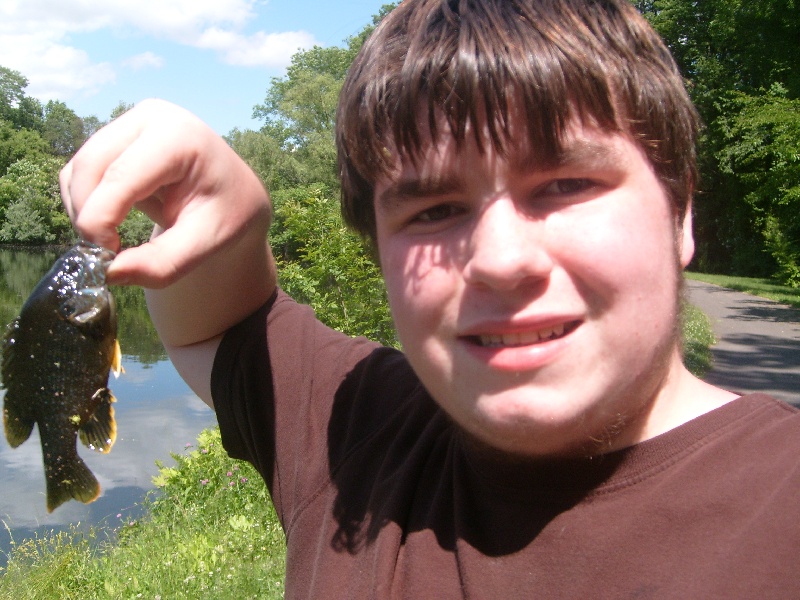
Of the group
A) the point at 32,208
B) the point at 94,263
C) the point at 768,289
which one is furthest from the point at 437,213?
the point at 768,289

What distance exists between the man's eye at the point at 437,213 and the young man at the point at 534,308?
0.01m

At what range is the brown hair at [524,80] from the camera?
58.2 inches

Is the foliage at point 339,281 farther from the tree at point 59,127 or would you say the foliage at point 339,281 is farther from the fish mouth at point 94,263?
the tree at point 59,127

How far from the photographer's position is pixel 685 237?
177 cm

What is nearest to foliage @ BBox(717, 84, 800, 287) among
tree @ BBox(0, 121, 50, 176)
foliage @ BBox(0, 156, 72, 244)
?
foliage @ BBox(0, 156, 72, 244)

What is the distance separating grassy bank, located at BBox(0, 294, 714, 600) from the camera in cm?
557

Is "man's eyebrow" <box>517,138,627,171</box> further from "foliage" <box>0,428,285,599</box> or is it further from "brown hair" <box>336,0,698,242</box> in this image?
"foliage" <box>0,428,285,599</box>

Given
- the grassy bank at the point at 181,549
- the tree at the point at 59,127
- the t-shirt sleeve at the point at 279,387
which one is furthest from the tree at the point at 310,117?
the t-shirt sleeve at the point at 279,387

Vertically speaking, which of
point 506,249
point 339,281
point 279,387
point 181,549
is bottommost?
point 181,549

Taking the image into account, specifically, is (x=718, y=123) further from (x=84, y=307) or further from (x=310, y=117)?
(x=84, y=307)

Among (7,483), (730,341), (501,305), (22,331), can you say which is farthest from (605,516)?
(730,341)

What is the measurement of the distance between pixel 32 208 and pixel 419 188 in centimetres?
2228

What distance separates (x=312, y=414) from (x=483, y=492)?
28.5 inches

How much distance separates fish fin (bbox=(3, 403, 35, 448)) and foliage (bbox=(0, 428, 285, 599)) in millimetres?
3442
